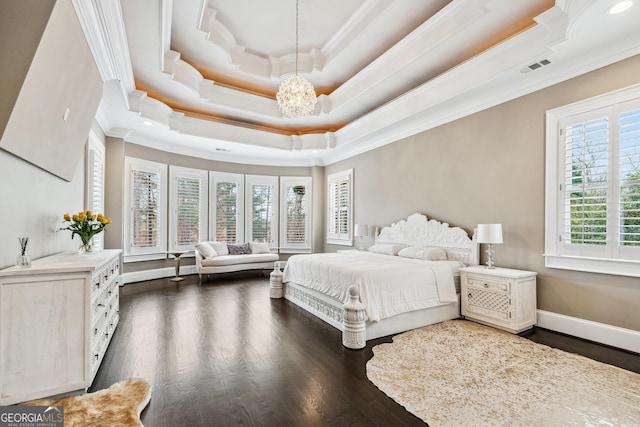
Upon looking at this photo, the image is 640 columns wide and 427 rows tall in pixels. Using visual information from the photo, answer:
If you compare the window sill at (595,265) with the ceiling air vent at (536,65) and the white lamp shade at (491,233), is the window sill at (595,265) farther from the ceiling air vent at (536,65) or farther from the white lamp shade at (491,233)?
the ceiling air vent at (536,65)

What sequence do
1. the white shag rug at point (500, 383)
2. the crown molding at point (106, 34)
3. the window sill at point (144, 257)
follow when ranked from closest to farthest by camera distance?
the white shag rug at point (500, 383), the crown molding at point (106, 34), the window sill at point (144, 257)

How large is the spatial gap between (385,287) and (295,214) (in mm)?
5245

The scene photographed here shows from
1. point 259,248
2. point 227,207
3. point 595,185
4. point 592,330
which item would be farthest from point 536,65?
point 227,207

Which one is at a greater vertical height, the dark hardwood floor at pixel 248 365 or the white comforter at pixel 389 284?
the white comforter at pixel 389 284

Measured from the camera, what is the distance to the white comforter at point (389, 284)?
130 inches

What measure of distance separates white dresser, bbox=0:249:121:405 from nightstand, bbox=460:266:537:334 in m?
3.98

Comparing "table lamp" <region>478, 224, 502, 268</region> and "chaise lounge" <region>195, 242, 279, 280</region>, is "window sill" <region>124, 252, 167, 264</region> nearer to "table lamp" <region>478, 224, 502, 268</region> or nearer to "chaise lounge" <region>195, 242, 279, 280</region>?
"chaise lounge" <region>195, 242, 279, 280</region>

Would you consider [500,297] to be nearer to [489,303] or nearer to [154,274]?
[489,303]

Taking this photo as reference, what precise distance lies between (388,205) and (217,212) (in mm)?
4285

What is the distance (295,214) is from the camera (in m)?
8.37

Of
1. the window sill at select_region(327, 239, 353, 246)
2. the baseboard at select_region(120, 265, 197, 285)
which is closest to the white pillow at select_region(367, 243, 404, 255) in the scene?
the window sill at select_region(327, 239, 353, 246)

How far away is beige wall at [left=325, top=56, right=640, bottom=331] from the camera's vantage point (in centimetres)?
313

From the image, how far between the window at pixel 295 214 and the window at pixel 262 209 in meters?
0.22

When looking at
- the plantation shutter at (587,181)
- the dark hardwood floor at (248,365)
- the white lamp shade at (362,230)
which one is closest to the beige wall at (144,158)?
the dark hardwood floor at (248,365)
